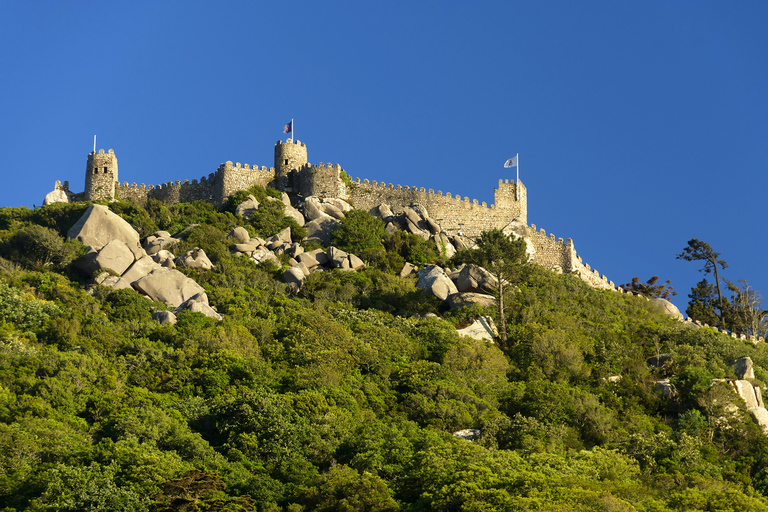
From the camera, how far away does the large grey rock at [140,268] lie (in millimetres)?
50656

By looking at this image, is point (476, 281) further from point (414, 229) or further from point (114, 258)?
point (114, 258)

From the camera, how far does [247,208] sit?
199 feet

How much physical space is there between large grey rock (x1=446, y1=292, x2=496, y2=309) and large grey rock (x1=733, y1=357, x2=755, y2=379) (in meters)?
12.9

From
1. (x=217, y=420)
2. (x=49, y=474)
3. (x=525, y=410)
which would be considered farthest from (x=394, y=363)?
(x=49, y=474)

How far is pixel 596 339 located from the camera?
160 feet

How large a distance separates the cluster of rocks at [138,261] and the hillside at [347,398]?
0.90m

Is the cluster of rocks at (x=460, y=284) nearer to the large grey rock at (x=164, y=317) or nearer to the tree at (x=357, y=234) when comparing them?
the tree at (x=357, y=234)

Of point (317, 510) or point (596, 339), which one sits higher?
point (596, 339)

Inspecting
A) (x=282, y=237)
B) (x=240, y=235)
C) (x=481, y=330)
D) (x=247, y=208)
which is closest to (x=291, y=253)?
(x=282, y=237)

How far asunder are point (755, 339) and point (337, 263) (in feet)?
85.1

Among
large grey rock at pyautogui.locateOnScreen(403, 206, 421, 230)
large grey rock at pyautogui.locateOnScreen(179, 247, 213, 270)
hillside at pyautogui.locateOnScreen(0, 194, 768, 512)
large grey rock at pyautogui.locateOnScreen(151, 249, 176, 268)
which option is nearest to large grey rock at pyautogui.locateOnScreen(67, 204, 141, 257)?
large grey rock at pyautogui.locateOnScreen(151, 249, 176, 268)

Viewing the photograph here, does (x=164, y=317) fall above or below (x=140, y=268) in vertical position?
below

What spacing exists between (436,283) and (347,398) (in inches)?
605

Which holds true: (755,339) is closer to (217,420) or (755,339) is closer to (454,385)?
(454,385)
